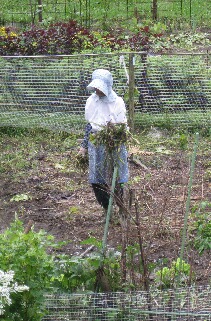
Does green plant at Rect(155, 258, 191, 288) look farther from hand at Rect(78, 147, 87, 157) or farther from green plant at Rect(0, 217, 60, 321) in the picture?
A: hand at Rect(78, 147, 87, 157)

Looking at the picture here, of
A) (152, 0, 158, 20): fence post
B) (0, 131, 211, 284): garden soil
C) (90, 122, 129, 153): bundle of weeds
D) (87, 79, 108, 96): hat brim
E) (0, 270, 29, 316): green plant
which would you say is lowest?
(0, 270, 29, 316): green plant

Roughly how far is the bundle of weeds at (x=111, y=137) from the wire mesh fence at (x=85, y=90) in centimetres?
438

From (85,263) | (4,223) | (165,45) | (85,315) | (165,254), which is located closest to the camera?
(85,315)

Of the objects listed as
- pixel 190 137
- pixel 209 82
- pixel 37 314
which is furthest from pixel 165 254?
pixel 209 82

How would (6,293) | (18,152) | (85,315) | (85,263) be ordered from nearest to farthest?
(6,293) < (85,315) < (85,263) < (18,152)

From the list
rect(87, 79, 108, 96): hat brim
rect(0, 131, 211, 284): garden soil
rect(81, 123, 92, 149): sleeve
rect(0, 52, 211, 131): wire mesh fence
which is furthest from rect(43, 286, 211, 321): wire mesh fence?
rect(0, 52, 211, 131): wire mesh fence

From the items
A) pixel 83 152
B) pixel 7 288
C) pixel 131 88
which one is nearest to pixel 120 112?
pixel 83 152

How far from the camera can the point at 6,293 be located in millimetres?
4309

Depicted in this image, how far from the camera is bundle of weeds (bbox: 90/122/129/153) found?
6.30 metres

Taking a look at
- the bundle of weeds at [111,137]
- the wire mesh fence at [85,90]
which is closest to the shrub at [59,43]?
the wire mesh fence at [85,90]

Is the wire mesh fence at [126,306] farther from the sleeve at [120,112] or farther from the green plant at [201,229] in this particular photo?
the sleeve at [120,112]

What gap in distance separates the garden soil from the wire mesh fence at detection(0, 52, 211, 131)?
0.80 m

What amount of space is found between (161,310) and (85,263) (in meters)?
0.68

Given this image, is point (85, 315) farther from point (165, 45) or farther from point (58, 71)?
point (165, 45)
